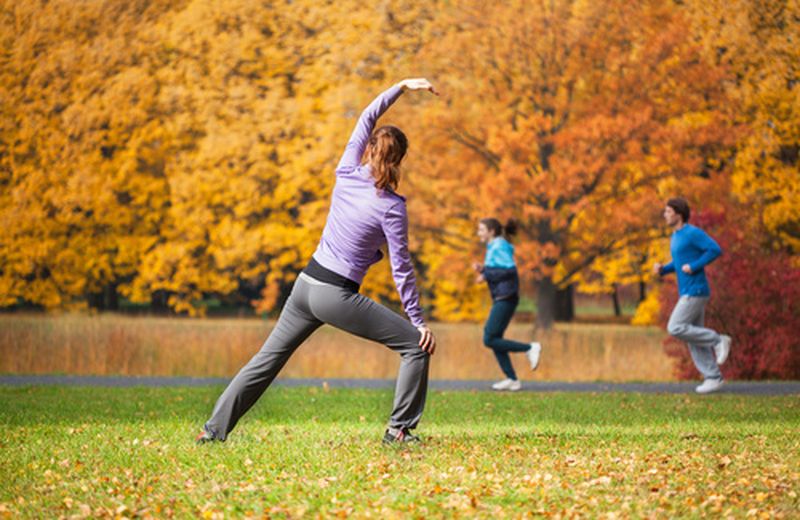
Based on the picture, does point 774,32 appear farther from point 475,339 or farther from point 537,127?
point 475,339

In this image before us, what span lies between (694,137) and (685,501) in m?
15.3

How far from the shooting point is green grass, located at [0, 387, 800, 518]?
529cm

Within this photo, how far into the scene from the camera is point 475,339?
2194 cm

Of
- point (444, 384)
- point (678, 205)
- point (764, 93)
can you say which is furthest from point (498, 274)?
point (764, 93)

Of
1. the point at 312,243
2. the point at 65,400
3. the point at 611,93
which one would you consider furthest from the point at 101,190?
the point at 65,400

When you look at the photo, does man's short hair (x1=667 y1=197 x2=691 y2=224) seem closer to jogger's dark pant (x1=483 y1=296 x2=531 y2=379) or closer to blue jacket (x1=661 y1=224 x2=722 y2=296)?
blue jacket (x1=661 y1=224 x2=722 y2=296)

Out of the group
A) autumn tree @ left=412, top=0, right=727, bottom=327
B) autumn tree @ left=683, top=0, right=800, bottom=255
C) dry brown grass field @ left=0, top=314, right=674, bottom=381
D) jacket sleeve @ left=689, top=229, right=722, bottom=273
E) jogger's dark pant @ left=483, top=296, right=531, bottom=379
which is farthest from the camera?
autumn tree @ left=683, top=0, right=800, bottom=255

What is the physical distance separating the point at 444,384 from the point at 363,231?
7.15 meters

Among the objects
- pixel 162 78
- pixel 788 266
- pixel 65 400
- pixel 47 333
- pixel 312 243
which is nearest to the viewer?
pixel 65 400

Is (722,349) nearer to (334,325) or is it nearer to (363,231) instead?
(334,325)

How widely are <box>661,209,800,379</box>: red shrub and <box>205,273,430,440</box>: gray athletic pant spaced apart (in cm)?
896

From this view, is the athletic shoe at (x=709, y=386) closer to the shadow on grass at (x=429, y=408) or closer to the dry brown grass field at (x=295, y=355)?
the shadow on grass at (x=429, y=408)

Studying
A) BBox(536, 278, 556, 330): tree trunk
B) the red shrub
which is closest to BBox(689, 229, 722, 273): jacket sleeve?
the red shrub

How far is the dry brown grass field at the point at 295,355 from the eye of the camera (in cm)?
1623
